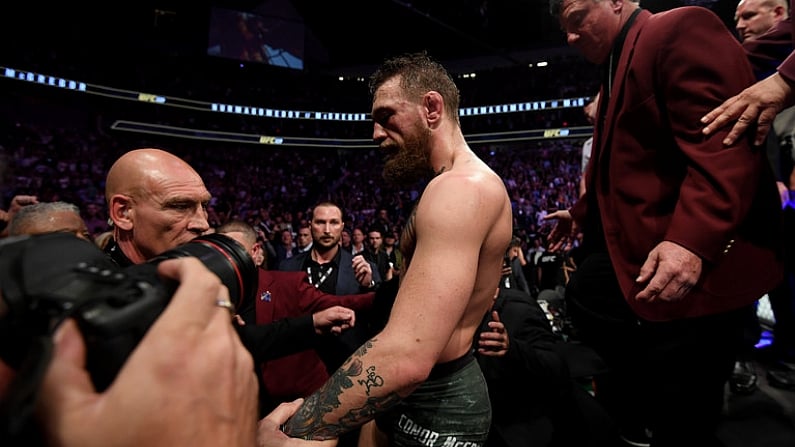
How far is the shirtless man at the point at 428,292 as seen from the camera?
129 cm

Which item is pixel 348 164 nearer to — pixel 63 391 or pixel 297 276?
pixel 297 276

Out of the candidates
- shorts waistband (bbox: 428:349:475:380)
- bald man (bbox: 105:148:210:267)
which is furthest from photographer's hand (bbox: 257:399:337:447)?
bald man (bbox: 105:148:210:267)

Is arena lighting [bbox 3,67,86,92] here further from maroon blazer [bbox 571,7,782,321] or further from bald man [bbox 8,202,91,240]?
maroon blazer [bbox 571,7,782,321]

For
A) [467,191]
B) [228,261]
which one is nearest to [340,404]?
[228,261]

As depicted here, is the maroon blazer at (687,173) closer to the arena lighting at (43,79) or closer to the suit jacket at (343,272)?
the suit jacket at (343,272)

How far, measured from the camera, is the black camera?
0.52 metres

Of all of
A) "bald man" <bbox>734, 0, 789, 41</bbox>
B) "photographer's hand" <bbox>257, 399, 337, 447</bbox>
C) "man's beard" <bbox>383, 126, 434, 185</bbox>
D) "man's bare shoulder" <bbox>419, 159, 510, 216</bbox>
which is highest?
"bald man" <bbox>734, 0, 789, 41</bbox>

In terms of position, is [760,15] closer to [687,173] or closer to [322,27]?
[687,173]

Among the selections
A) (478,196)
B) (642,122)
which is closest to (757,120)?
(642,122)

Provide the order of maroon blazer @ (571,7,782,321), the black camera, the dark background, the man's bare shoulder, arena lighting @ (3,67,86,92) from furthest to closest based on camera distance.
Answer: the dark background < arena lighting @ (3,67,86,92) < the man's bare shoulder < maroon blazer @ (571,7,782,321) < the black camera

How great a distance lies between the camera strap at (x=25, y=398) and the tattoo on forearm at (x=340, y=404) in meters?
0.91

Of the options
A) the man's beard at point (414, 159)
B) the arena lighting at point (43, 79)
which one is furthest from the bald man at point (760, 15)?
the arena lighting at point (43, 79)

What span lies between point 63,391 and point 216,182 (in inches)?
799

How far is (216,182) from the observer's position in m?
19.2
